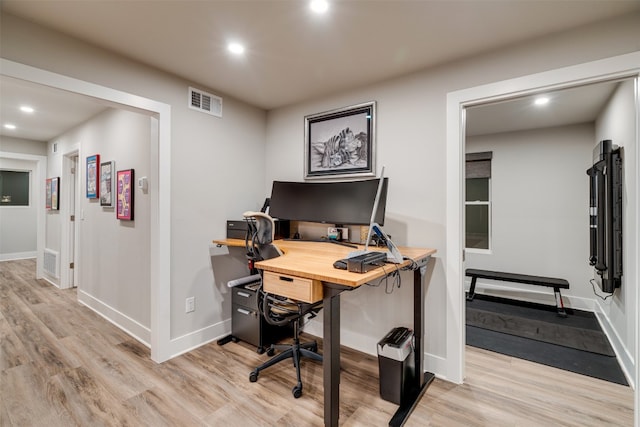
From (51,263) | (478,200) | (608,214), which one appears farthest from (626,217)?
(51,263)

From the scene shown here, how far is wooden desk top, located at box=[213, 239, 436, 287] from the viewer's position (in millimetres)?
1378

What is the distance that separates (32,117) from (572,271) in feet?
23.9

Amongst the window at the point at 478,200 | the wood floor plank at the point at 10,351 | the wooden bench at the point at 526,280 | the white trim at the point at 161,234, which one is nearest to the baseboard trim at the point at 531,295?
the wooden bench at the point at 526,280

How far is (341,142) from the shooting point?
2744 millimetres

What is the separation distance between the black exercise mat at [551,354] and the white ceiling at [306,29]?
8.25 feet

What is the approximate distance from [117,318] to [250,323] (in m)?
1.63

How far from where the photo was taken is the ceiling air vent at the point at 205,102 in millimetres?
2602

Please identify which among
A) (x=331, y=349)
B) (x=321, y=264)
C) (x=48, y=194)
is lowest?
(x=331, y=349)

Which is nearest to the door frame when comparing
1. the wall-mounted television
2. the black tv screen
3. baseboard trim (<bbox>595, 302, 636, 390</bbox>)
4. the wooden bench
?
the black tv screen

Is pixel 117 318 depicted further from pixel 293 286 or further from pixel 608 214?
pixel 608 214

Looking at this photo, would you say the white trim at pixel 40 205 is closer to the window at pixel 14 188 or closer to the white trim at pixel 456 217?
the window at pixel 14 188

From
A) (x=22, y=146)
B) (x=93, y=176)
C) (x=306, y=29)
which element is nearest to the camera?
(x=306, y=29)

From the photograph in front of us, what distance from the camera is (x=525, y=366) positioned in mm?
2428

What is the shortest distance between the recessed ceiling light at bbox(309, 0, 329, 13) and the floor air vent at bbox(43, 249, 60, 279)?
17.6 ft
